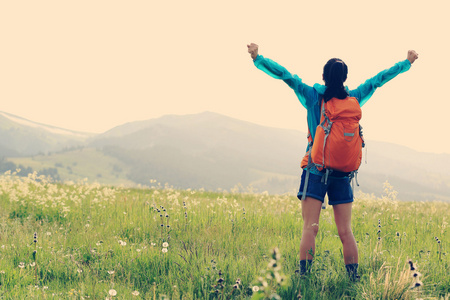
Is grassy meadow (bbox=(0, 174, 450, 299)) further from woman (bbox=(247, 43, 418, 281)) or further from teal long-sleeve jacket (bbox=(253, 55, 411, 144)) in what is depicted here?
teal long-sleeve jacket (bbox=(253, 55, 411, 144))

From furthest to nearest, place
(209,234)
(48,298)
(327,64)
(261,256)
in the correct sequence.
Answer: (209,234) → (261,256) → (327,64) → (48,298)

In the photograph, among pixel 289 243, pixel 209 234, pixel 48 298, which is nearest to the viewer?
pixel 48 298

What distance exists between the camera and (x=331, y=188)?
4668 mm

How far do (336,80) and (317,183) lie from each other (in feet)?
→ 4.47

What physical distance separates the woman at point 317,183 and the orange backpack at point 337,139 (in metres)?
0.16

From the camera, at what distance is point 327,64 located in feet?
15.5

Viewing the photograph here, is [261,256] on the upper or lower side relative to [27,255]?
upper

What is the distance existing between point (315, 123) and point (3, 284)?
14.8 ft

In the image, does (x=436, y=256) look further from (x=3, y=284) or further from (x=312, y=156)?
(x=3, y=284)

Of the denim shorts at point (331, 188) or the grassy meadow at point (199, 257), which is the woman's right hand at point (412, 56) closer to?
the denim shorts at point (331, 188)

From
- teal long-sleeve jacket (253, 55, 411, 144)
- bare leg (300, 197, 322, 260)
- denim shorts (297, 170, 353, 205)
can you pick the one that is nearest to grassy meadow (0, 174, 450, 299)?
bare leg (300, 197, 322, 260)

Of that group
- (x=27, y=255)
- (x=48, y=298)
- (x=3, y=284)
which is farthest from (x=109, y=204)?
(x=48, y=298)

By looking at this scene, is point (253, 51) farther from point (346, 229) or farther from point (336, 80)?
point (346, 229)

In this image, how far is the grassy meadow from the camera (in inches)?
159
